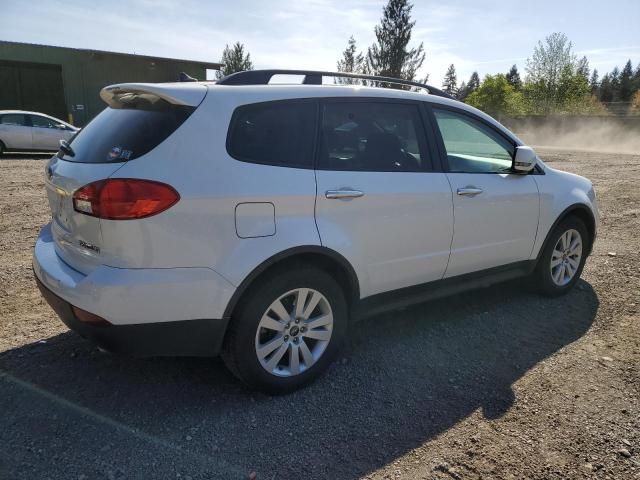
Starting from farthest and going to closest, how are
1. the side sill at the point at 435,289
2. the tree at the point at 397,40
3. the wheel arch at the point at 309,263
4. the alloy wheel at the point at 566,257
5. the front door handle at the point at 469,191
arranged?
the tree at the point at 397,40 → the alloy wheel at the point at 566,257 → the front door handle at the point at 469,191 → the side sill at the point at 435,289 → the wheel arch at the point at 309,263

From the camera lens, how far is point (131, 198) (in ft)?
7.79

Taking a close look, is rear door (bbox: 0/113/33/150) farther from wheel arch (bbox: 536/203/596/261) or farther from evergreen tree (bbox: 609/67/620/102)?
evergreen tree (bbox: 609/67/620/102)

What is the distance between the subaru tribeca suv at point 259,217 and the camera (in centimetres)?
244

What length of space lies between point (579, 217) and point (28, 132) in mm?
15490

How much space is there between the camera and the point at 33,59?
96.6 ft

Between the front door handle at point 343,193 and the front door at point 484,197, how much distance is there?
0.90 metres

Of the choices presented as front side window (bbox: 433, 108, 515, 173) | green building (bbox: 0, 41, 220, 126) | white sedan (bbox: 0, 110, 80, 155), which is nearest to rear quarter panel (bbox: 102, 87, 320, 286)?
front side window (bbox: 433, 108, 515, 173)

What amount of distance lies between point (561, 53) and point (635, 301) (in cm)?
5634

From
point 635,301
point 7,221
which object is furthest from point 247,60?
point 635,301

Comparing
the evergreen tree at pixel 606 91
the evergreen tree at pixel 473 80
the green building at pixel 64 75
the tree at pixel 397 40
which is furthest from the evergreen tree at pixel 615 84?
the green building at pixel 64 75

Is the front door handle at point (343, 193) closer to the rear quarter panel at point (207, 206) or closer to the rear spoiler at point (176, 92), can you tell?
the rear quarter panel at point (207, 206)

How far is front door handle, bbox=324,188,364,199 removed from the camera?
2.89m

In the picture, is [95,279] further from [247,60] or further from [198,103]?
[247,60]

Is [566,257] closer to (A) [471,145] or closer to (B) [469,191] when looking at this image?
(A) [471,145]
